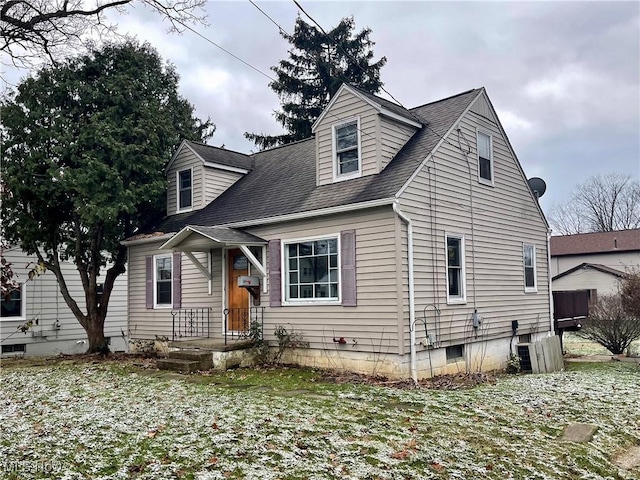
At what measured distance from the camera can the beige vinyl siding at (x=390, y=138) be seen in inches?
446

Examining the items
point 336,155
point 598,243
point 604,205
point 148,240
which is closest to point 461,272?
point 336,155

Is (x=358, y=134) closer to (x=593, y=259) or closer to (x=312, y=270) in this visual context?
(x=312, y=270)

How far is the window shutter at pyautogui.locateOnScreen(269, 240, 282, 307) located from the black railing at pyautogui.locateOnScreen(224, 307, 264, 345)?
18.7 inches

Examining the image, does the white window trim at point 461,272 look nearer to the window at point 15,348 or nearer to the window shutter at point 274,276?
the window shutter at point 274,276

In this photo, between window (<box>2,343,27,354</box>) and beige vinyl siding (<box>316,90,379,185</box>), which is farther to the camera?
window (<box>2,343,27,354</box>)

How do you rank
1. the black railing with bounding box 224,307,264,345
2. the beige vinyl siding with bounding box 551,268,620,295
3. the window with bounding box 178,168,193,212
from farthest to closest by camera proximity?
the beige vinyl siding with bounding box 551,268,620,295 → the window with bounding box 178,168,193,212 → the black railing with bounding box 224,307,264,345

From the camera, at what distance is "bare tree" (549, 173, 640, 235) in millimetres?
47188

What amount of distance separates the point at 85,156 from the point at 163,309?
4.44 metres

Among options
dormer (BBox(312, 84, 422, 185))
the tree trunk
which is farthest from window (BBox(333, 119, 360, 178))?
the tree trunk

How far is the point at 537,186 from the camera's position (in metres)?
15.6

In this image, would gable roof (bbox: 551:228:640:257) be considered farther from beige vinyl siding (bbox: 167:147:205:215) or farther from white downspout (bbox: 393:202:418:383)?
white downspout (bbox: 393:202:418:383)

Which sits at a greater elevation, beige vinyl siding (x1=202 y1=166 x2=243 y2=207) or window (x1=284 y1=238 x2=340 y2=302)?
beige vinyl siding (x1=202 y1=166 x2=243 y2=207)

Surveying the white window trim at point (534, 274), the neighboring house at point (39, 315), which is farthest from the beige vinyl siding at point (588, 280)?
the neighboring house at point (39, 315)

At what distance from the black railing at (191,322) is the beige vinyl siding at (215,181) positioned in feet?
10.1
